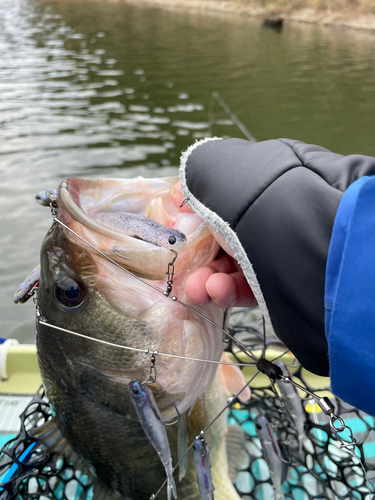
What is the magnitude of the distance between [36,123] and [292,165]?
363 inches

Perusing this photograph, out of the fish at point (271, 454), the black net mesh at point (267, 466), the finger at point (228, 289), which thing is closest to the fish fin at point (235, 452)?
the black net mesh at point (267, 466)

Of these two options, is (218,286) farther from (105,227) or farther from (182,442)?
(182,442)

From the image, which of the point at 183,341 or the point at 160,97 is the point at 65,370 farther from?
the point at 160,97

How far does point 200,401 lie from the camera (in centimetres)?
172

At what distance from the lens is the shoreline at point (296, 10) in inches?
1094

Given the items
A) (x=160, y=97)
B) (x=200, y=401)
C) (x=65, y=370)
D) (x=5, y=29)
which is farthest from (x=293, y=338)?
(x=5, y=29)

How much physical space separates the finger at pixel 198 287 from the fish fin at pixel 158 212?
0.83ft

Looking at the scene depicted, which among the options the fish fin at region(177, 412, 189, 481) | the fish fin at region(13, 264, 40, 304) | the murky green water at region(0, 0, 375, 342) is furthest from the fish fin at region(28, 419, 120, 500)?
the murky green water at region(0, 0, 375, 342)

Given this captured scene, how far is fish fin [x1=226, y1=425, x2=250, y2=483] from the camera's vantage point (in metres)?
2.03

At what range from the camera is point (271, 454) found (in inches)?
71.1

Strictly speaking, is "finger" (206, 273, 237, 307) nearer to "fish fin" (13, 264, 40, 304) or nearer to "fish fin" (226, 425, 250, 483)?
"fish fin" (13, 264, 40, 304)

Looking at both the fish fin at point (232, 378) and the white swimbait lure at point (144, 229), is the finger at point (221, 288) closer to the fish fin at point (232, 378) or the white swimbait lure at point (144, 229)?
the white swimbait lure at point (144, 229)

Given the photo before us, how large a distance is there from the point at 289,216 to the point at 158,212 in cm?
61

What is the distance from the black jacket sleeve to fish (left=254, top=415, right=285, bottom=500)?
0.83 metres
